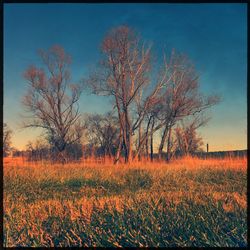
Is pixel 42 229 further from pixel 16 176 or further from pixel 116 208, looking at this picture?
pixel 16 176

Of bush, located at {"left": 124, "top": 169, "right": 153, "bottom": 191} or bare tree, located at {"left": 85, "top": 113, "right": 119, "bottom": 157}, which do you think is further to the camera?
bare tree, located at {"left": 85, "top": 113, "right": 119, "bottom": 157}

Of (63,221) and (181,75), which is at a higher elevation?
(181,75)

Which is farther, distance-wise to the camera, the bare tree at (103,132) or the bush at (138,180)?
the bare tree at (103,132)

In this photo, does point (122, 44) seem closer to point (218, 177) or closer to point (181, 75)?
point (181, 75)

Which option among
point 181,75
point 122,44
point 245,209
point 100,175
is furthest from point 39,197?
point 181,75

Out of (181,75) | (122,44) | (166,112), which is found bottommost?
(166,112)

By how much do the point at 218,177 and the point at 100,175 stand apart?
2.96 metres

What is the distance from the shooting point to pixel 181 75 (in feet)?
59.9

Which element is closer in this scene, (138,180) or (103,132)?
(138,180)

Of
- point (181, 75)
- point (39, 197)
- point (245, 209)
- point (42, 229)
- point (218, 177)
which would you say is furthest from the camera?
point (181, 75)

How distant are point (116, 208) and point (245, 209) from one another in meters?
1.36

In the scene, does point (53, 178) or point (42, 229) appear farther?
point (53, 178)

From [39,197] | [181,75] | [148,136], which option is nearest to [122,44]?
[181,75]

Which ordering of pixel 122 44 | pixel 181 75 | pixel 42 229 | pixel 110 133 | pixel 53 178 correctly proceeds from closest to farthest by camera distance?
pixel 42 229 → pixel 53 178 → pixel 122 44 → pixel 181 75 → pixel 110 133
